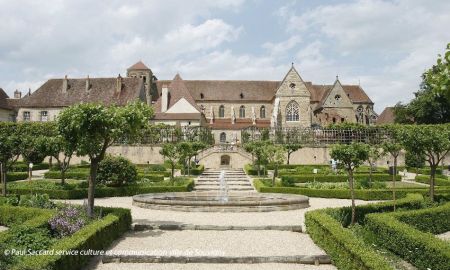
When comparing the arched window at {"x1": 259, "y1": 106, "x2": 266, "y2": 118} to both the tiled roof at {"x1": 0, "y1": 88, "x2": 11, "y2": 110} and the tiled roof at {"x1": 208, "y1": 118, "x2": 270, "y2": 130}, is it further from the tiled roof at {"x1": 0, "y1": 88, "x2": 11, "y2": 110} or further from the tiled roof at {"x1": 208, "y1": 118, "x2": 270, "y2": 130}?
the tiled roof at {"x1": 0, "y1": 88, "x2": 11, "y2": 110}

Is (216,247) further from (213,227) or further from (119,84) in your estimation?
(119,84)

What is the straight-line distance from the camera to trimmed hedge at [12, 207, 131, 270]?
700 cm

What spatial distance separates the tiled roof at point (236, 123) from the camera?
6108 centimetres

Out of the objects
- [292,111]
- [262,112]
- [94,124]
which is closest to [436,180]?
[94,124]

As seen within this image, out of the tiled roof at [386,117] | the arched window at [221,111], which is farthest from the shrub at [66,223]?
the tiled roof at [386,117]

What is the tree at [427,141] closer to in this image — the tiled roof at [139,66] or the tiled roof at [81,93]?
the tiled roof at [81,93]

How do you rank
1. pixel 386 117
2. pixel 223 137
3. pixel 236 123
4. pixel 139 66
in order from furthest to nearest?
pixel 139 66 → pixel 386 117 → pixel 236 123 → pixel 223 137

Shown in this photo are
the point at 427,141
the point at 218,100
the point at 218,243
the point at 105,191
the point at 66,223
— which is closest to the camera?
the point at 66,223

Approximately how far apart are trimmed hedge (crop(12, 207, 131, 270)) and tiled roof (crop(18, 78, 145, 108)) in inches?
1760

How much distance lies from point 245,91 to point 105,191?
163 ft

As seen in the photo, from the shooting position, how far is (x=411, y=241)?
31.5 feet

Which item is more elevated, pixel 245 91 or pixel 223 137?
pixel 245 91

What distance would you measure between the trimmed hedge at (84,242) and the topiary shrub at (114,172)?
10.0 meters

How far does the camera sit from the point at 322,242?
10547 millimetres
